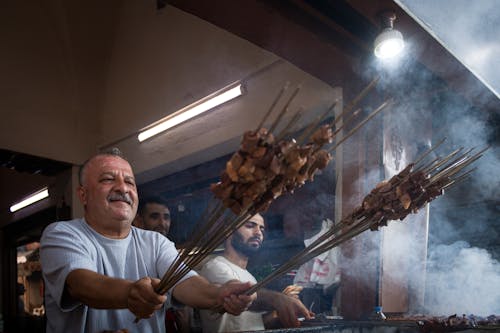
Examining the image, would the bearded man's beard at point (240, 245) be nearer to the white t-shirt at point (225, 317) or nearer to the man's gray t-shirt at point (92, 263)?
the white t-shirt at point (225, 317)

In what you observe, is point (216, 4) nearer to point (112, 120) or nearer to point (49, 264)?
point (49, 264)

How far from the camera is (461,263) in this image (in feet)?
15.2

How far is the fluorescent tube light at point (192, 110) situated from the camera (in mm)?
4969

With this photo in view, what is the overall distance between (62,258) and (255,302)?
2.04 metres

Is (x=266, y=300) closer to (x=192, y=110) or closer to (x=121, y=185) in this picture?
(x=121, y=185)

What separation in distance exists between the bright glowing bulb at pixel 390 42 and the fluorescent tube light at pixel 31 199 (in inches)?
252

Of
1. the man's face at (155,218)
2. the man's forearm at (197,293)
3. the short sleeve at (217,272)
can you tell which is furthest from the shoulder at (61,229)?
the man's face at (155,218)

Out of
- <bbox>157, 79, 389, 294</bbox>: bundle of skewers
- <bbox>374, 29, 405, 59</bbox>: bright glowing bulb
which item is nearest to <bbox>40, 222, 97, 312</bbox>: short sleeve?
<bbox>157, 79, 389, 294</bbox>: bundle of skewers

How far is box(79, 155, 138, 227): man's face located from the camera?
2.49 metres

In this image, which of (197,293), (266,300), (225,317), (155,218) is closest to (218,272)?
(225,317)

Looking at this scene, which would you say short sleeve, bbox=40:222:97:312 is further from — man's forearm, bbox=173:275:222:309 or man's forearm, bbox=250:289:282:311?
man's forearm, bbox=250:289:282:311

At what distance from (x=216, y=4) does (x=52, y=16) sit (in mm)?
4223

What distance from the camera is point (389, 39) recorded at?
10.5ft

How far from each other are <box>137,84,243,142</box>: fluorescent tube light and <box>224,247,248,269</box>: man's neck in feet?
5.57
